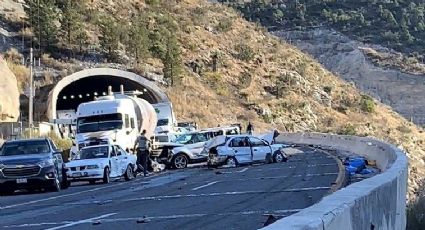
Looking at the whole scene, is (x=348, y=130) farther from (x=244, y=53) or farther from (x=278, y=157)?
(x=278, y=157)

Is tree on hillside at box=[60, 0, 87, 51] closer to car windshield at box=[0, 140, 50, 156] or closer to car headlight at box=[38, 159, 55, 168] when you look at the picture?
car windshield at box=[0, 140, 50, 156]

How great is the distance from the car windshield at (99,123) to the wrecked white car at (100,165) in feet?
25.7

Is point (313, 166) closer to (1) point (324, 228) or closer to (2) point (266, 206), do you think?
(2) point (266, 206)

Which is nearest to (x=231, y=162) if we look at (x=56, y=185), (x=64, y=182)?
(x=64, y=182)

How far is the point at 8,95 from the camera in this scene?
56.7m

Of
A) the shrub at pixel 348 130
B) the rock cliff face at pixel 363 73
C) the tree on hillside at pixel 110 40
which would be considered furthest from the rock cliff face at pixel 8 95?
the rock cliff face at pixel 363 73

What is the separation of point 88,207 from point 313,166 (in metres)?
15.1

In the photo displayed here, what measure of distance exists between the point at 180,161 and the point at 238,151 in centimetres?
307

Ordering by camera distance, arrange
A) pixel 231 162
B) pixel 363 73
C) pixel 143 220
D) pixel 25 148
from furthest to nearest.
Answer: pixel 363 73
pixel 231 162
pixel 25 148
pixel 143 220

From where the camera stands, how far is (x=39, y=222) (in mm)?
16266

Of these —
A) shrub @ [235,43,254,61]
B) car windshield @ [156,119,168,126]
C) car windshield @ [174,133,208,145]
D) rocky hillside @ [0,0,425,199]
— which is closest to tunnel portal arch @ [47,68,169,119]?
rocky hillside @ [0,0,425,199]

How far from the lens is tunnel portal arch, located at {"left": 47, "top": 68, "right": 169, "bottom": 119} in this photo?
6053 centimetres

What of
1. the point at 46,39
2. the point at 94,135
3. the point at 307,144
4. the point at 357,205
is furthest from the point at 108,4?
the point at 357,205

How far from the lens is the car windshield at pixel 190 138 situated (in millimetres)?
40825
